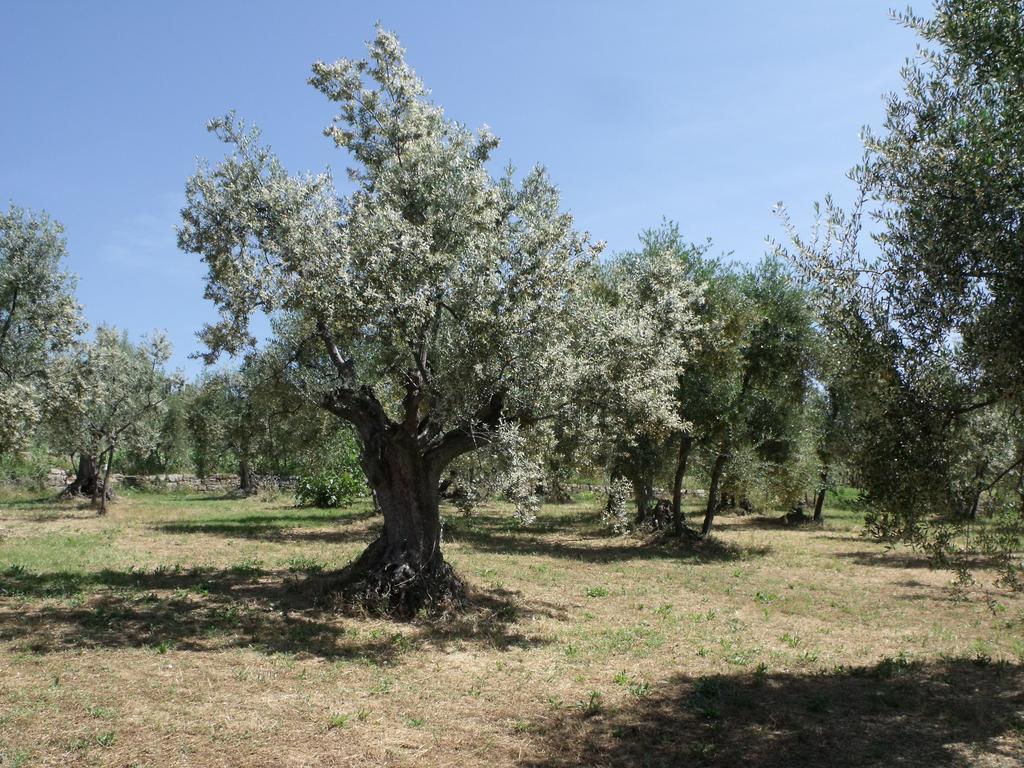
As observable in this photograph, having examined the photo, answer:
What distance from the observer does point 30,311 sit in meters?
20.0

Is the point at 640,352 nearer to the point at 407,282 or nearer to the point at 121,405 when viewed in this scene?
the point at 407,282

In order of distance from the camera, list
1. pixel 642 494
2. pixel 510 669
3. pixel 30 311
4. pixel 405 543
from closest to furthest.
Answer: pixel 510 669 < pixel 405 543 < pixel 30 311 < pixel 642 494

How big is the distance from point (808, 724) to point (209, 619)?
994 cm

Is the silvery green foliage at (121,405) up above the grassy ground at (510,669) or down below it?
above

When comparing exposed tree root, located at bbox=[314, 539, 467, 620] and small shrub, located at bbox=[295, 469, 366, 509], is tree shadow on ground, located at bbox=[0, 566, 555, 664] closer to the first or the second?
exposed tree root, located at bbox=[314, 539, 467, 620]

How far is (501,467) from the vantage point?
Result: 12875 millimetres

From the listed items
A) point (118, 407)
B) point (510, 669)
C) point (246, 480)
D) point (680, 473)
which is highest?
point (118, 407)

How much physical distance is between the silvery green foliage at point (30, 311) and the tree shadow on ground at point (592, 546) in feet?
44.1

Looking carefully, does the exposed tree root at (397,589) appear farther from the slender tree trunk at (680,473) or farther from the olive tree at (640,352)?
the slender tree trunk at (680,473)

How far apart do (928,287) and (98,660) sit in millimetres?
11856

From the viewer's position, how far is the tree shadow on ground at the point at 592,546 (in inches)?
935

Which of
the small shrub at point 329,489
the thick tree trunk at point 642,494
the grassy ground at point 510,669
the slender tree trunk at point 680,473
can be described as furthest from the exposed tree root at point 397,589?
the small shrub at point 329,489

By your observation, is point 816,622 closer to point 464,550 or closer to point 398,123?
point 464,550

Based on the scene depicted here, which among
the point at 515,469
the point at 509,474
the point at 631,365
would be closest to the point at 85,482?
the point at 509,474
